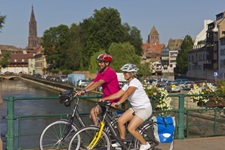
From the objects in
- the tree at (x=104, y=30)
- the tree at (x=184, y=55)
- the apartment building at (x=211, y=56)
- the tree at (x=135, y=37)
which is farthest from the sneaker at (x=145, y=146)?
the tree at (x=184, y=55)

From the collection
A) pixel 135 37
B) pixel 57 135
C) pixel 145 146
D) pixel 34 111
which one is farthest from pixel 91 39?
pixel 145 146

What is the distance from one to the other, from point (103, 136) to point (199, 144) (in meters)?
2.92

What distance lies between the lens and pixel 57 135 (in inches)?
298

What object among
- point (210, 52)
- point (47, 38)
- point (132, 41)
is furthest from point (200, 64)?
point (47, 38)

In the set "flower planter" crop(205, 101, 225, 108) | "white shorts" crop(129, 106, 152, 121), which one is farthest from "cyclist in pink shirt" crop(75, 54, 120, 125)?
"flower planter" crop(205, 101, 225, 108)

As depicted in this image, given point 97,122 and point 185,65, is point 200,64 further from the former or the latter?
point 97,122

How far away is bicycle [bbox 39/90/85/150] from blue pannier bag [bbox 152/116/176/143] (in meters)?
1.31

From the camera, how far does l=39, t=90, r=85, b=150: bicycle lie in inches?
281

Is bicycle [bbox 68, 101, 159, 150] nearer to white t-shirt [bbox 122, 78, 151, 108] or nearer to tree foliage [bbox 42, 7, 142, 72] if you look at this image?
white t-shirt [bbox 122, 78, 151, 108]

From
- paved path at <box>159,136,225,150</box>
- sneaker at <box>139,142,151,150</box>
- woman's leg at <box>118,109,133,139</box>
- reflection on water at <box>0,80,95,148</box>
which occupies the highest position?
woman's leg at <box>118,109,133,139</box>

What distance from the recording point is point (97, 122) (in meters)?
7.36

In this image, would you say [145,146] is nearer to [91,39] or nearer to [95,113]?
[95,113]

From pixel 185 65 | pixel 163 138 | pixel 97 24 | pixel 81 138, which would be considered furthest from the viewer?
pixel 185 65

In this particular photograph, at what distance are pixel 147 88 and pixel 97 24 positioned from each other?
5761 cm
